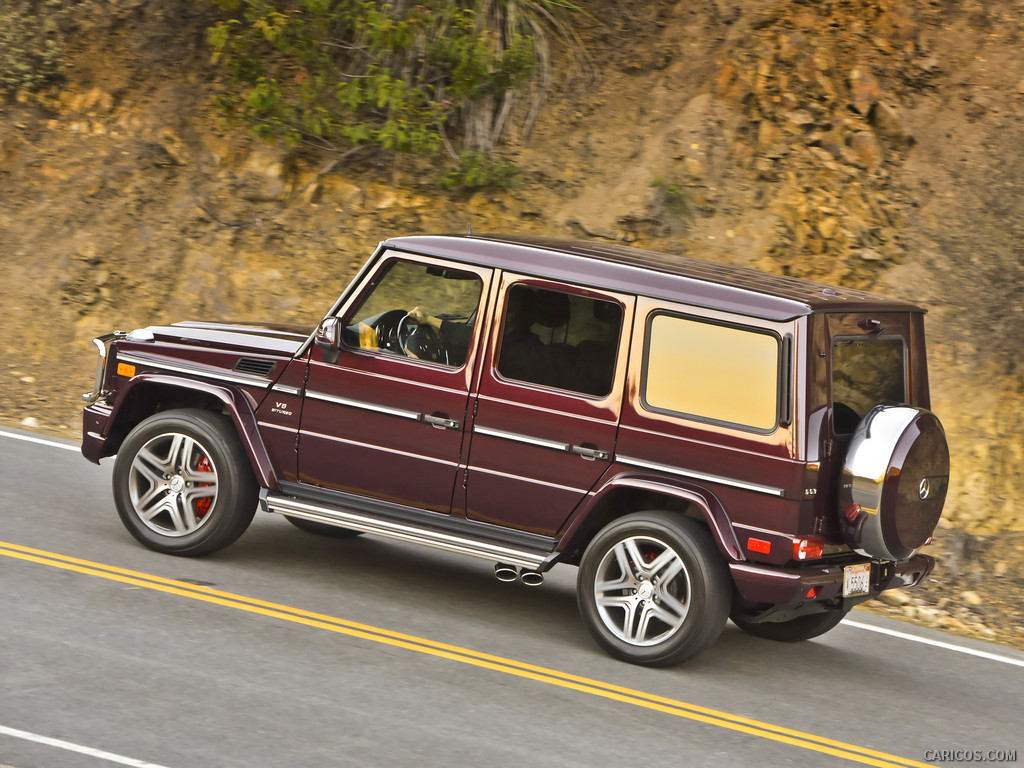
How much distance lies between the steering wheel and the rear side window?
1246 millimetres

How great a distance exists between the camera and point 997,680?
716 cm

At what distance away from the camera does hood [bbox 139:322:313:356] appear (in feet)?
24.5

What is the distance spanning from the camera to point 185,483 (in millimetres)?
7387

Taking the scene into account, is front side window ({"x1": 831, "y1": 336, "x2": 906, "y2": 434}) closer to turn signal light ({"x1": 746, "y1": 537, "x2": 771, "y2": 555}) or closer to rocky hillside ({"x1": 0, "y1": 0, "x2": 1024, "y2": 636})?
turn signal light ({"x1": 746, "y1": 537, "x2": 771, "y2": 555})

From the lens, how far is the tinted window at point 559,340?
6.64 m

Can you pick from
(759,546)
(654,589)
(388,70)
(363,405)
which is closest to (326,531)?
(363,405)

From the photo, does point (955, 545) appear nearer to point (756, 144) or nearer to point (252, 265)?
point (756, 144)

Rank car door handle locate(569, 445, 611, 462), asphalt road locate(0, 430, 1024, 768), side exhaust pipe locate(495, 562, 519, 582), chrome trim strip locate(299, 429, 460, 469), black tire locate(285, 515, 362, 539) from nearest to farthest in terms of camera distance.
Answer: asphalt road locate(0, 430, 1024, 768), car door handle locate(569, 445, 611, 462), side exhaust pipe locate(495, 562, 519, 582), chrome trim strip locate(299, 429, 460, 469), black tire locate(285, 515, 362, 539)

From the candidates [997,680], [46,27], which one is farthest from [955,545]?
[46,27]

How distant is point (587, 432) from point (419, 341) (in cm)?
120

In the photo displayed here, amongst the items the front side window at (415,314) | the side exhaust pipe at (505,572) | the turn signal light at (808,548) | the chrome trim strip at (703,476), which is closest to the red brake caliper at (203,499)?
the front side window at (415,314)

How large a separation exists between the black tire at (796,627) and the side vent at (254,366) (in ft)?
10.3

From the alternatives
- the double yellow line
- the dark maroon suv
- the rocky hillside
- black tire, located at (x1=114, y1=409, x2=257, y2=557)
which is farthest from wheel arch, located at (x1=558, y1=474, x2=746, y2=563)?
the rocky hillside

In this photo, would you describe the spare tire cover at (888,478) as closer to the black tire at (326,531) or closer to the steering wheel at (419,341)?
the steering wheel at (419,341)
